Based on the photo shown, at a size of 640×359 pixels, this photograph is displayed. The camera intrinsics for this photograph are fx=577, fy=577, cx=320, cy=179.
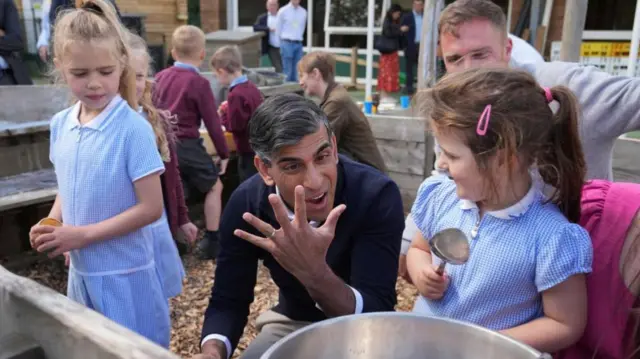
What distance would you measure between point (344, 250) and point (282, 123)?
0.42m

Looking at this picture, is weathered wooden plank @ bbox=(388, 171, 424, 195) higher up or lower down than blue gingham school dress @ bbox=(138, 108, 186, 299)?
lower down

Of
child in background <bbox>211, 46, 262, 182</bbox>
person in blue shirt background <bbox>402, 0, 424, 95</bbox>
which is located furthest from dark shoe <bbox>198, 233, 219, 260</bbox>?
person in blue shirt background <bbox>402, 0, 424, 95</bbox>

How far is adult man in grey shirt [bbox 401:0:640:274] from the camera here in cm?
184

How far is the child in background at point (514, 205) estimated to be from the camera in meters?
1.26

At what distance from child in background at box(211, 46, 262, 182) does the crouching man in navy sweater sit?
9.23 feet

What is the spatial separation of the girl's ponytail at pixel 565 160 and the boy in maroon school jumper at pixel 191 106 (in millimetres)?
2961

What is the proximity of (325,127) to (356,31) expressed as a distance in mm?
10700

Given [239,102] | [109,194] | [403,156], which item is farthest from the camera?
[403,156]

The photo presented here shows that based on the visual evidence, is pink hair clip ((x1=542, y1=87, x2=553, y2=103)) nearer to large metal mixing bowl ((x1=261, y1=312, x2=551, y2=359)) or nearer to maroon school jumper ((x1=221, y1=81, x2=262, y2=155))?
large metal mixing bowl ((x1=261, y1=312, x2=551, y2=359))

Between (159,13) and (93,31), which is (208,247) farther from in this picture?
(159,13)

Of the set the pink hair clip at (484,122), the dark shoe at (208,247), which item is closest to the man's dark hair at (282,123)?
the pink hair clip at (484,122)

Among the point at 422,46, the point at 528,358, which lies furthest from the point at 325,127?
the point at 422,46

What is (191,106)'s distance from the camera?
3982 mm

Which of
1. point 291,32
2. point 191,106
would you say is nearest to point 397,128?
point 191,106
